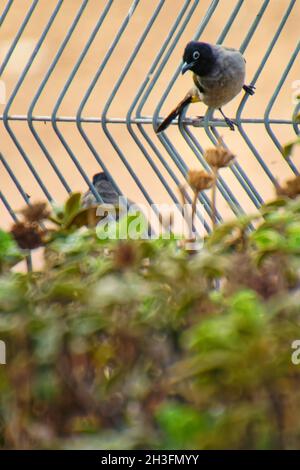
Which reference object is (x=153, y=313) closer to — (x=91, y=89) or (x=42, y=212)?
(x=42, y=212)

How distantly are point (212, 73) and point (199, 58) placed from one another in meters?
0.50

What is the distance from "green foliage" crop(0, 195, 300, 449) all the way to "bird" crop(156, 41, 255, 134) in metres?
6.72

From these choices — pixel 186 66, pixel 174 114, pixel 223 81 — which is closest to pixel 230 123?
pixel 174 114

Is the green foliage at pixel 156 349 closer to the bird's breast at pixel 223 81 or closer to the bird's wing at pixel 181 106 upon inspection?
the bird's wing at pixel 181 106

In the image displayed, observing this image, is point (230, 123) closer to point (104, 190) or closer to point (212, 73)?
point (104, 190)

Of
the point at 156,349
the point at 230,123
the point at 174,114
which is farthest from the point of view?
the point at 174,114

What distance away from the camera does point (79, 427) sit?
255 centimetres

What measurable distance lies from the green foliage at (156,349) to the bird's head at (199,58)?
6.66 meters

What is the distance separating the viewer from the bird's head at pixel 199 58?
374 inches

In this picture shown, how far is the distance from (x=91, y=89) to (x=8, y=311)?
5.85 m

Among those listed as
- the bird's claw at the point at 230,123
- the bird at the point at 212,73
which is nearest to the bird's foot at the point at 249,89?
the bird at the point at 212,73

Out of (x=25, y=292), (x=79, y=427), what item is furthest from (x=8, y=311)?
(x=79, y=427)

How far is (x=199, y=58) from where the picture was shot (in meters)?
9.52
